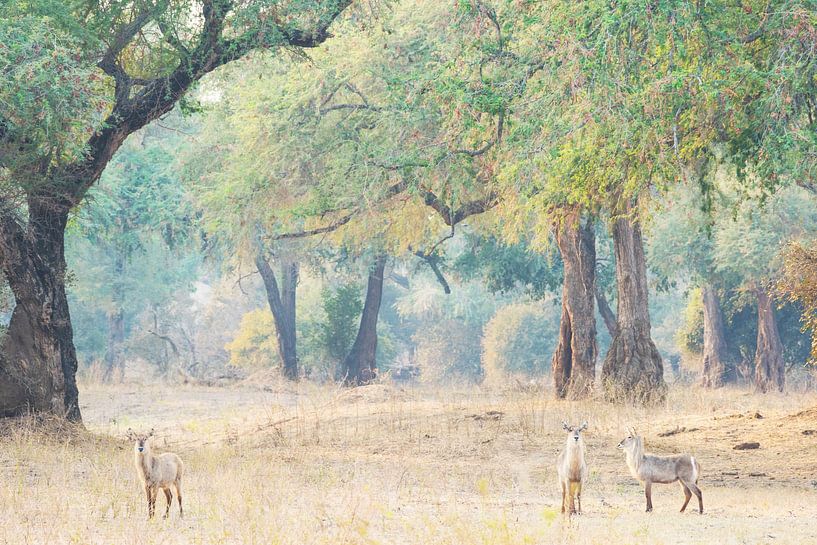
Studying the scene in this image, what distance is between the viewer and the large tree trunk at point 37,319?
54.3ft

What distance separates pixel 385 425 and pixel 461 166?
491 centimetres

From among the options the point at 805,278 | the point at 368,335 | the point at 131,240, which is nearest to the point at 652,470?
the point at 805,278

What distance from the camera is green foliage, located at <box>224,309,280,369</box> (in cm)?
5291

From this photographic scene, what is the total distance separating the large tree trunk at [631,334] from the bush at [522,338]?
36.2m

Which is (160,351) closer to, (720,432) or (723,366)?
(723,366)

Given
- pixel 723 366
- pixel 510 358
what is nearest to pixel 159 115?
pixel 723 366

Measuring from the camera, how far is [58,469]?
546 inches

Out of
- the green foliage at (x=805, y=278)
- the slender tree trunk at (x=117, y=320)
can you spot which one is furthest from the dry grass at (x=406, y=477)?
the slender tree trunk at (x=117, y=320)

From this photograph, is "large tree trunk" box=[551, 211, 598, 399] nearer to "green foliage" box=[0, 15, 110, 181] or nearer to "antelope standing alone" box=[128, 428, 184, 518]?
"green foliage" box=[0, 15, 110, 181]

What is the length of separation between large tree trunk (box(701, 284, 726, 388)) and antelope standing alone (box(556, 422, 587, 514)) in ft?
99.8

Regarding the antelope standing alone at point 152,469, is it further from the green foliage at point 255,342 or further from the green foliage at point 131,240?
the green foliage at point 255,342

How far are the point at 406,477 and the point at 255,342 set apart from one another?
4018 cm

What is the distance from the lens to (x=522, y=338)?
5984cm

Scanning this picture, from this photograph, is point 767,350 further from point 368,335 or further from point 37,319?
point 37,319
